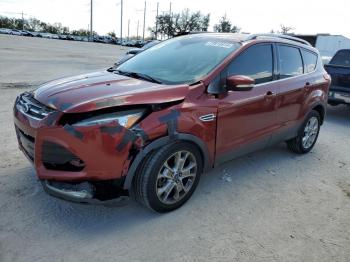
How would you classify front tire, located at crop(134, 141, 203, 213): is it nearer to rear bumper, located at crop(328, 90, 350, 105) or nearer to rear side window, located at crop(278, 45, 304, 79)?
rear side window, located at crop(278, 45, 304, 79)

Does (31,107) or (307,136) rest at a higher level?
(31,107)

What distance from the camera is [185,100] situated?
10.7ft

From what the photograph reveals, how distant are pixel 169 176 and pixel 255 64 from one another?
176cm

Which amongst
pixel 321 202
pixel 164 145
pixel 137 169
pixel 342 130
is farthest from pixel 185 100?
pixel 342 130

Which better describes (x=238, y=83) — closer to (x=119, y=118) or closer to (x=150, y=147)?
(x=150, y=147)

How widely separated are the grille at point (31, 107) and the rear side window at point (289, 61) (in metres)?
2.96

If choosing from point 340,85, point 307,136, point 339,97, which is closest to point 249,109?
point 307,136

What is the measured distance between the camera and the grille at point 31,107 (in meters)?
3.01

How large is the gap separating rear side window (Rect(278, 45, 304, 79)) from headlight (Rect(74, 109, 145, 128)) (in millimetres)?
2355

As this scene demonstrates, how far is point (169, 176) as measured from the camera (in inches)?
131

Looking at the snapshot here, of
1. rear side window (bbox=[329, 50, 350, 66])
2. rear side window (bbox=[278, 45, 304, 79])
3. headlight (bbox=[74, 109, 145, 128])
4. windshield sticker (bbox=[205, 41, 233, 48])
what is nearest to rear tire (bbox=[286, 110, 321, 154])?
rear side window (bbox=[278, 45, 304, 79])

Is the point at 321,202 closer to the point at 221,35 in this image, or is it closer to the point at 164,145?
the point at 164,145

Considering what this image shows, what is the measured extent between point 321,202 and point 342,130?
152 inches

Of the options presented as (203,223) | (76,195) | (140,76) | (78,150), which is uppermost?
(140,76)
